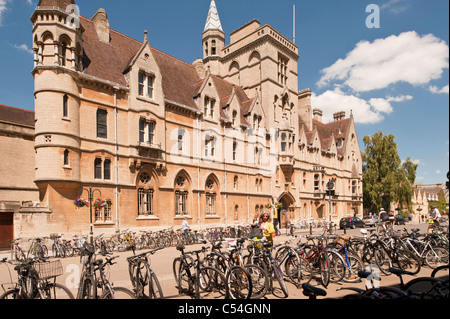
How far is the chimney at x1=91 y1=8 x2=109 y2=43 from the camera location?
23.0m

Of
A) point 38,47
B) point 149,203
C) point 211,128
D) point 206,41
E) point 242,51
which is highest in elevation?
point 206,41

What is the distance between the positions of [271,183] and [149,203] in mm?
15669

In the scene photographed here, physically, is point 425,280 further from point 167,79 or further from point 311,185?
point 311,185

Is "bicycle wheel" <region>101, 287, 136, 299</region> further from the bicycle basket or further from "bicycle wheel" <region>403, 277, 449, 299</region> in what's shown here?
"bicycle wheel" <region>403, 277, 449, 299</region>

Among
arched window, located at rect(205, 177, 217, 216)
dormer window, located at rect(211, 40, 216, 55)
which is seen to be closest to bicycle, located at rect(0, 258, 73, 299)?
arched window, located at rect(205, 177, 217, 216)

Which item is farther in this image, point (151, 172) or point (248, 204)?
point (248, 204)

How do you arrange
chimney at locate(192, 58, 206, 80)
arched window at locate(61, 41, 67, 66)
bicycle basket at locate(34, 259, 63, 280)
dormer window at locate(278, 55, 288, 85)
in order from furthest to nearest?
dormer window at locate(278, 55, 288, 85)
chimney at locate(192, 58, 206, 80)
arched window at locate(61, 41, 67, 66)
bicycle basket at locate(34, 259, 63, 280)

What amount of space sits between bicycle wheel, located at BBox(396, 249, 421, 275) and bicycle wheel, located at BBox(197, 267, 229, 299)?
5.11 m

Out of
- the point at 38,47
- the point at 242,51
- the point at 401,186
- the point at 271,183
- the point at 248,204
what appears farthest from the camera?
the point at 401,186

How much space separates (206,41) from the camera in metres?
40.9

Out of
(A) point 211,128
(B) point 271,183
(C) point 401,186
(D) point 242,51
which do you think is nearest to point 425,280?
(A) point 211,128

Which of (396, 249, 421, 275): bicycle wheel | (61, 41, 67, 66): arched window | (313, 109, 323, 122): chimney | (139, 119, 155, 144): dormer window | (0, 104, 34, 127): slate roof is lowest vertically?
(396, 249, 421, 275): bicycle wheel

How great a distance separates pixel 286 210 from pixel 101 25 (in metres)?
26.8

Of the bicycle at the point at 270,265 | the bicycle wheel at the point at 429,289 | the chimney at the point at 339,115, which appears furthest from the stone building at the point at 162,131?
the chimney at the point at 339,115
